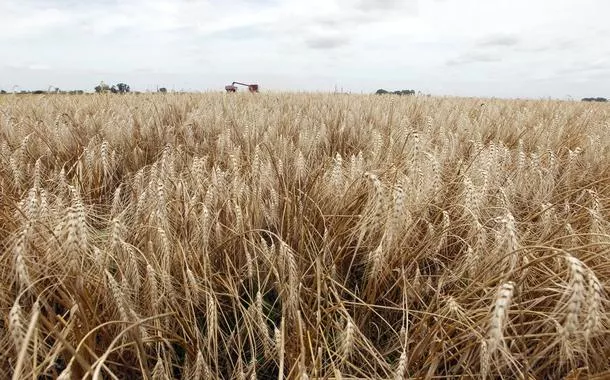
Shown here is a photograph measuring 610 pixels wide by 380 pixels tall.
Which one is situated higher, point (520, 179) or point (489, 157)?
point (489, 157)

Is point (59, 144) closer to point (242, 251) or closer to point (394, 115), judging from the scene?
point (242, 251)

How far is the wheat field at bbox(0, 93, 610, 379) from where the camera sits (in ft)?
2.98

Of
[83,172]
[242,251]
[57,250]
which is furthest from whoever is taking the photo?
[83,172]

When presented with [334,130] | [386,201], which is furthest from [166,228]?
[334,130]

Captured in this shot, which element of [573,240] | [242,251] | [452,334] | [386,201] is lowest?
[452,334]

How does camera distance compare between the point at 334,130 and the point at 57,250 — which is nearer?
the point at 57,250

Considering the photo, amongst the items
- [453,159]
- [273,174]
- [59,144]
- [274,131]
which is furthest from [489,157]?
[59,144]

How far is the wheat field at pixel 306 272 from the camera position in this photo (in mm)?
910

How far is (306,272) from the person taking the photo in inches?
45.8

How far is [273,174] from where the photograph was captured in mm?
1917

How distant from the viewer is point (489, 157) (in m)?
1.77

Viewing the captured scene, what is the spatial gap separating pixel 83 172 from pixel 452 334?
1.93m

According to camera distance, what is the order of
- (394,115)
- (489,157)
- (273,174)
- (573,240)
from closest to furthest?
(573,240)
(489,157)
(273,174)
(394,115)

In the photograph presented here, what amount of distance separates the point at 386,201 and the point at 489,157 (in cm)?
83
